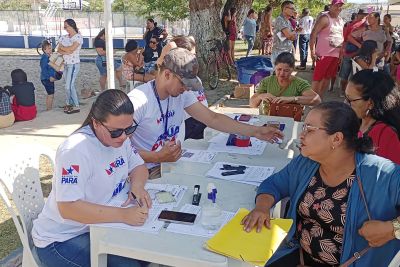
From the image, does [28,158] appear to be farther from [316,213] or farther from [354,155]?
[354,155]

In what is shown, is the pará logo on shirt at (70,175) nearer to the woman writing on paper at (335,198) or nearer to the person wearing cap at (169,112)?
the person wearing cap at (169,112)

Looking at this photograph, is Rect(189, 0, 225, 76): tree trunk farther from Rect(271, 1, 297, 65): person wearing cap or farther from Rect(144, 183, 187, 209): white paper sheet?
Rect(144, 183, 187, 209): white paper sheet

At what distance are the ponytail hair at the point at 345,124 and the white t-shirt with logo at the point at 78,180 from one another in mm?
1090

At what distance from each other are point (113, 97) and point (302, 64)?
11.4 m

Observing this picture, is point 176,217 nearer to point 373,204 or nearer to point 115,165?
point 115,165

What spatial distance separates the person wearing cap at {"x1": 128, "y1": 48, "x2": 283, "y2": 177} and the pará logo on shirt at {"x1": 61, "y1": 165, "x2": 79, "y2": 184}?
2.30 feet

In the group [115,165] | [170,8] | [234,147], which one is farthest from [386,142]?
[170,8]

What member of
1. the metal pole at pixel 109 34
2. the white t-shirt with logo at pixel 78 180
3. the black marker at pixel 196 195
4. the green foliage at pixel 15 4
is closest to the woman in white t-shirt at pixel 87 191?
the white t-shirt with logo at pixel 78 180

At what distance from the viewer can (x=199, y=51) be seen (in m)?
10.8

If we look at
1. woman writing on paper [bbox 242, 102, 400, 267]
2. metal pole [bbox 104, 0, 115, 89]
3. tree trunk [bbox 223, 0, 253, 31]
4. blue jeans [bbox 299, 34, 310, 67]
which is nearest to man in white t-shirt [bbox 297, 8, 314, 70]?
blue jeans [bbox 299, 34, 310, 67]

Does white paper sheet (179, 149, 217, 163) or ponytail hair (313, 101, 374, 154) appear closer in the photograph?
ponytail hair (313, 101, 374, 154)

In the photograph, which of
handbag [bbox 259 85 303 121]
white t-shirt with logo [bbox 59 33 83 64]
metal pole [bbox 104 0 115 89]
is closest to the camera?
handbag [bbox 259 85 303 121]

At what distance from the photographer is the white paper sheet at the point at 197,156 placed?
9.49 ft

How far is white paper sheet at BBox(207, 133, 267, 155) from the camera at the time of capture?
3090mm
